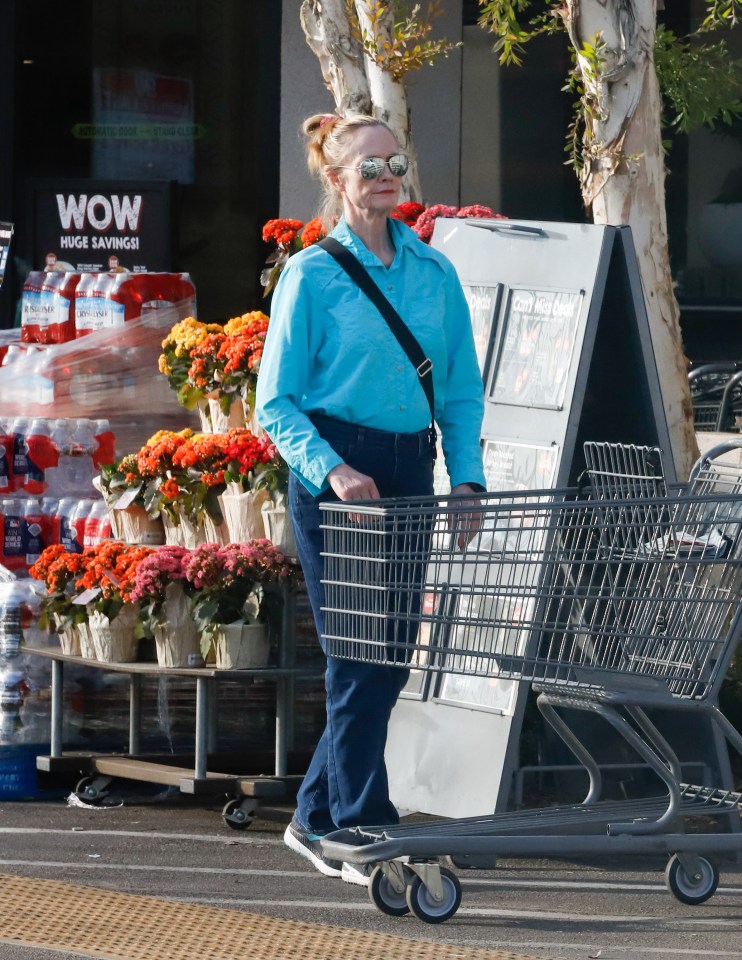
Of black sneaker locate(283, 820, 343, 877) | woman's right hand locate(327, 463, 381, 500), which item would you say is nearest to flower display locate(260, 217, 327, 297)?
woman's right hand locate(327, 463, 381, 500)

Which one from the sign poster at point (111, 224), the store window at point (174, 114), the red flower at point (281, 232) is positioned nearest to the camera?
the red flower at point (281, 232)

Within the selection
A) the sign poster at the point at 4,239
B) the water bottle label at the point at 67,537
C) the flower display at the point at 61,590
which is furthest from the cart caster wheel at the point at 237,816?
the sign poster at the point at 4,239

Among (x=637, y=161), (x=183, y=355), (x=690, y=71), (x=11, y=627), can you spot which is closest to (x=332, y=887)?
(x=11, y=627)

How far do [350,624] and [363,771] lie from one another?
487 millimetres

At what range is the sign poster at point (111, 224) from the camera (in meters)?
9.30

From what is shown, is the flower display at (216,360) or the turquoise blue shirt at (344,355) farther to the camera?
the flower display at (216,360)

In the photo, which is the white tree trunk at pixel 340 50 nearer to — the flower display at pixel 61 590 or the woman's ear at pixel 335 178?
the flower display at pixel 61 590

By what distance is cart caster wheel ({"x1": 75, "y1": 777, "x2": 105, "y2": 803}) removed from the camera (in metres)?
6.33

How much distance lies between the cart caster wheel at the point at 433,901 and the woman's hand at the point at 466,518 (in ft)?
2.96

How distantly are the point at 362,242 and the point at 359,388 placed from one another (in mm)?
436

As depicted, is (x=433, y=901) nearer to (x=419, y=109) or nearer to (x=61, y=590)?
(x=61, y=590)

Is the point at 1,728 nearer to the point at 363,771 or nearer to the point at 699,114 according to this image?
the point at 363,771

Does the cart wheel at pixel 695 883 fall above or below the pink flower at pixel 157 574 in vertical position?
below

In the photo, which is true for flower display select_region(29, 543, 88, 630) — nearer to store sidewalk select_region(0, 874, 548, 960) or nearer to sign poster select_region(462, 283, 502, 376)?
store sidewalk select_region(0, 874, 548, 960)
